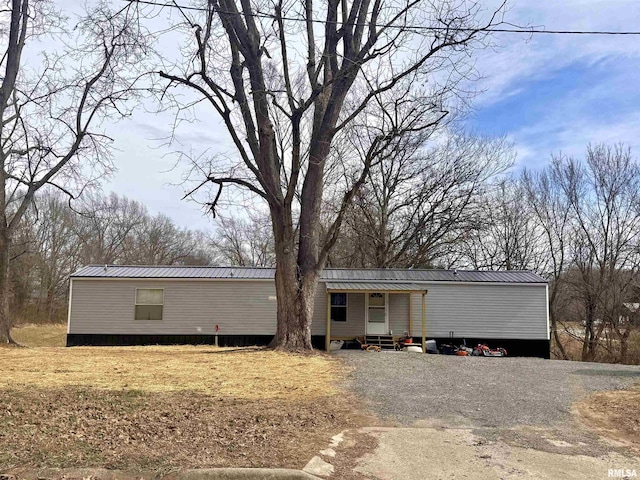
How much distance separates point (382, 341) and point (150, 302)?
7.86m

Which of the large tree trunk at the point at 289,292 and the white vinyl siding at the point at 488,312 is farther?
the white vinyl siding at the point at 488,312

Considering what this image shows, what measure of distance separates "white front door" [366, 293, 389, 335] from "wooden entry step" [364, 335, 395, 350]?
0.25 m

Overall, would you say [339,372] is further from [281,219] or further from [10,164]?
[10,164]

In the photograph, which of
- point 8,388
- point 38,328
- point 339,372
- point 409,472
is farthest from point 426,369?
point 38,328

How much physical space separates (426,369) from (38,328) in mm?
26926

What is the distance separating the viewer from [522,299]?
17.6 m

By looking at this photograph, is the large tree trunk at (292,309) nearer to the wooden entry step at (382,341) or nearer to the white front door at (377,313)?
the wooden entry step at (382,341)

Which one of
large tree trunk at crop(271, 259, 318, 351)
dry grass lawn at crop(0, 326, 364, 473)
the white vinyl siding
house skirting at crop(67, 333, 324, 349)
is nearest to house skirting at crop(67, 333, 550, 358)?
house skirting at crop(67, 333, 324, 349)

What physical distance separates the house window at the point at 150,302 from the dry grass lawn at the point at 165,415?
26.9 feet

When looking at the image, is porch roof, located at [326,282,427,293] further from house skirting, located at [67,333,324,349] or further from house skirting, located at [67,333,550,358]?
house skirting, located at [67,333,324,349]

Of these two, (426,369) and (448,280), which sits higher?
(448,280)

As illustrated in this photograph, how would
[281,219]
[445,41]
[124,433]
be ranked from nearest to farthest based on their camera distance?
1. [124,433]
2. [445,41]
3. [281,219]

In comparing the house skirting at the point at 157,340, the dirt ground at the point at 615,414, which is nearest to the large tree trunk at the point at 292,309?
the house skirting at the point at 157,340

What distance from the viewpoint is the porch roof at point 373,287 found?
637 inches
